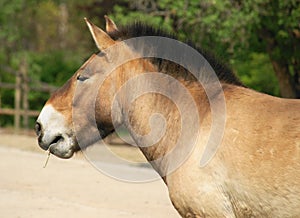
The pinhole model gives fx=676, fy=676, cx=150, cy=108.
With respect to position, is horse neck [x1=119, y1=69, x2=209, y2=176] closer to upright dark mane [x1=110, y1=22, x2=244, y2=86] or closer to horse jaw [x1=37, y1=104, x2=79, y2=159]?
upright dark mane [x1=110, y1=22, x2=244, y2=86]

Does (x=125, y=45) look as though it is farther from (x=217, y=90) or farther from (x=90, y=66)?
(x=217, y=90)

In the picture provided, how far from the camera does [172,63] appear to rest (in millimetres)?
5574

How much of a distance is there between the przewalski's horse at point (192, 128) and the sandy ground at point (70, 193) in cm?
330

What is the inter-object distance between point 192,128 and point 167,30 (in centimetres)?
137

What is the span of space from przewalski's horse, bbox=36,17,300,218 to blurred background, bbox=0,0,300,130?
1.81 feet

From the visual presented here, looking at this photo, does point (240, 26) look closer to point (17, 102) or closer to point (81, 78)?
point (81, 78)

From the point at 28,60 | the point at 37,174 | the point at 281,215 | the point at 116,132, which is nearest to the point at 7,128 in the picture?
the point at 28,60

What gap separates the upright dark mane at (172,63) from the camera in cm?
554

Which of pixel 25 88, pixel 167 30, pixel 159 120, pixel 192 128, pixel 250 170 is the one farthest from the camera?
pixel 25 88

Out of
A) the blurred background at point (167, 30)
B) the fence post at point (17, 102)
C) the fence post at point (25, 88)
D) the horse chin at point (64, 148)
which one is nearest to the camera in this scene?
the horse chin at point (64, 148)

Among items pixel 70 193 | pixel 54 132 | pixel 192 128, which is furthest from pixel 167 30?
pixel 70 193

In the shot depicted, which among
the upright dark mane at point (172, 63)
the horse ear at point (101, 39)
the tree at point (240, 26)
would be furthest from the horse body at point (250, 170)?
the tree at point (240, 26)

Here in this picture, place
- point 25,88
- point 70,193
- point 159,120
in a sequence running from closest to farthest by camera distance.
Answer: point 159,120
point 70,193
point 25,88

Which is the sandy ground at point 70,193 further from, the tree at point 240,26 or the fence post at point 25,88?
the fence post at point 25,88
